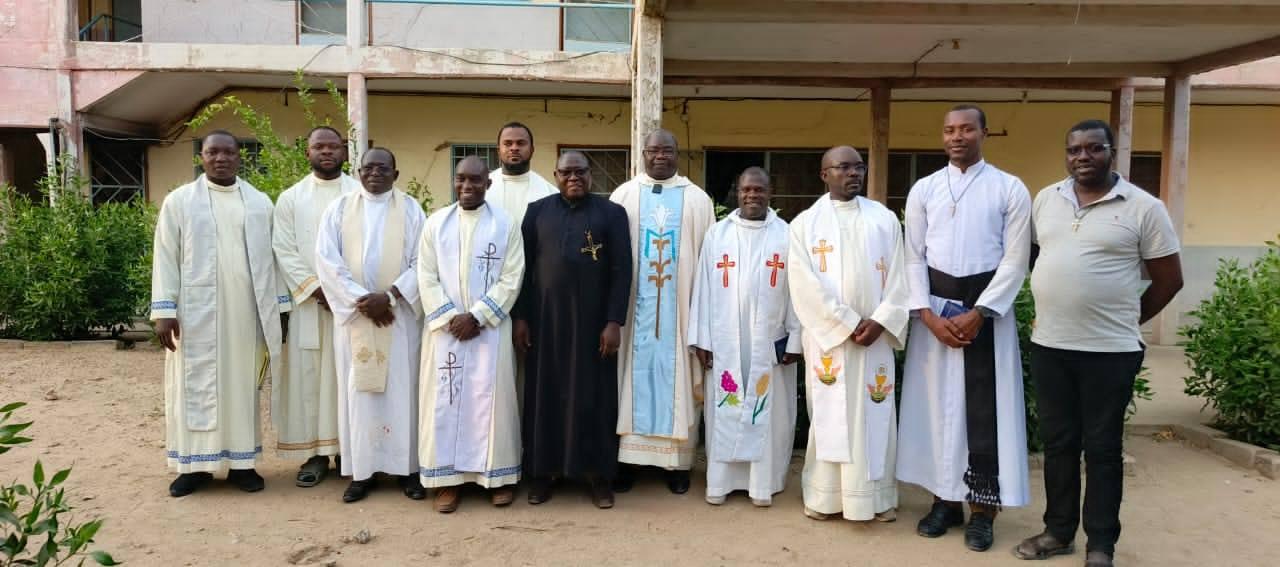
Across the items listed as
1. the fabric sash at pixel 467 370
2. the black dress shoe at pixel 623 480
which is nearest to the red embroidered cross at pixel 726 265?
the fabric sash at pixel 467 370

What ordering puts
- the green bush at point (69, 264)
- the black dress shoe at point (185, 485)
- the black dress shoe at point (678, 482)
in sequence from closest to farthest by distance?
the black dress shoe at point (185, 485)
the black dress shoe at point (678, 482)
the green bush at point (69, 264)

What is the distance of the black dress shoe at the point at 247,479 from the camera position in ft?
14.9

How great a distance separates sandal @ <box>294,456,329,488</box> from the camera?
4.61 meters

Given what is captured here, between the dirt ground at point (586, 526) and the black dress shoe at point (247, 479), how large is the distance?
5 centimetres

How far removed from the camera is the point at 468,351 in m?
4.28

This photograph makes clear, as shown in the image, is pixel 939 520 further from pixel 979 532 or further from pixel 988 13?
pixel 988 13

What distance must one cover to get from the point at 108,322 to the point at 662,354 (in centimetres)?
748

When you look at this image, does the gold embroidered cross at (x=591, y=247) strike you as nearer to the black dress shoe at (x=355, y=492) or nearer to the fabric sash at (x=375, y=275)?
the fabric sash at (x=375, y=275)

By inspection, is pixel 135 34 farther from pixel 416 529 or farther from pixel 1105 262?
pixel 1105 262

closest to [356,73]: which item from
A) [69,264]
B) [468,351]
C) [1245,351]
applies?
[69,264]

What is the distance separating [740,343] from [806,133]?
24.0 ft

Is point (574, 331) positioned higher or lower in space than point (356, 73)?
lower

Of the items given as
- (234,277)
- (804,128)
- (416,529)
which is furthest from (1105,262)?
(804,128)

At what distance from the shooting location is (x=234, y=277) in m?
4.46
